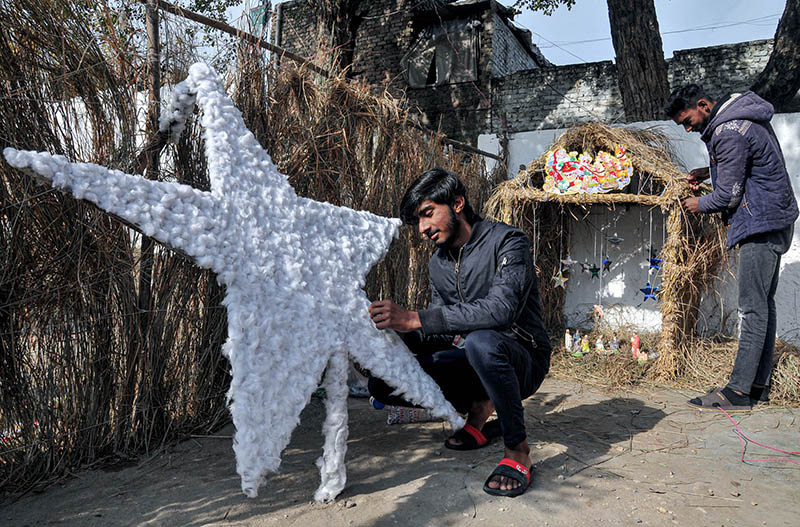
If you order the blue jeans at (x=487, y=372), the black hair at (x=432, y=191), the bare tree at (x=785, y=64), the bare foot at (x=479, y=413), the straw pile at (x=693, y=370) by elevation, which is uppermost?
the bare tree at (x=785, y=64)

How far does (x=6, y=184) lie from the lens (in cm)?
198

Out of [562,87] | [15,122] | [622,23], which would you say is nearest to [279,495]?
[15,122]

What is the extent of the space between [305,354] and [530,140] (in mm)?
4472

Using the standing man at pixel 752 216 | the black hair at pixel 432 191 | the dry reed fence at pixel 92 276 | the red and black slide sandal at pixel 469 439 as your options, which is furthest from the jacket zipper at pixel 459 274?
the standing man at pixel 752 216

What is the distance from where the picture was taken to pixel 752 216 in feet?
11.3

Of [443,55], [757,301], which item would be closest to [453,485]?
[757,301]

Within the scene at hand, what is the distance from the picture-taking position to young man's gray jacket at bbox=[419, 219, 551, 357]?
228cm

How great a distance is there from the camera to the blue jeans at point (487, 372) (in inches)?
90.7

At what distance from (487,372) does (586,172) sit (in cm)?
278

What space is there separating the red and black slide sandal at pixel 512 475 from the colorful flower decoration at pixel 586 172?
2810 mm

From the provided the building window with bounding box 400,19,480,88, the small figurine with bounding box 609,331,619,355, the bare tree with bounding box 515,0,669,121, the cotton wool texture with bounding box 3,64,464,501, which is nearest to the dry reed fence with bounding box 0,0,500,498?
the cotton wool texture with bounding box 3,64,464,501

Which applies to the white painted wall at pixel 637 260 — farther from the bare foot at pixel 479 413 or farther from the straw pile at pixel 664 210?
the bare foot at pixel 479 413

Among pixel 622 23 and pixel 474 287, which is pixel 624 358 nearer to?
pixel 474 287

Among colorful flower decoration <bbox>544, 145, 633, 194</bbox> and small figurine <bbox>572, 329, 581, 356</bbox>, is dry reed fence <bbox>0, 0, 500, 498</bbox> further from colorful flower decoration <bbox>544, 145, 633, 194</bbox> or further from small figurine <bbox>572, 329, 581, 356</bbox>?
small figurine <bbox>572, 329, 581, 356</bbox>
